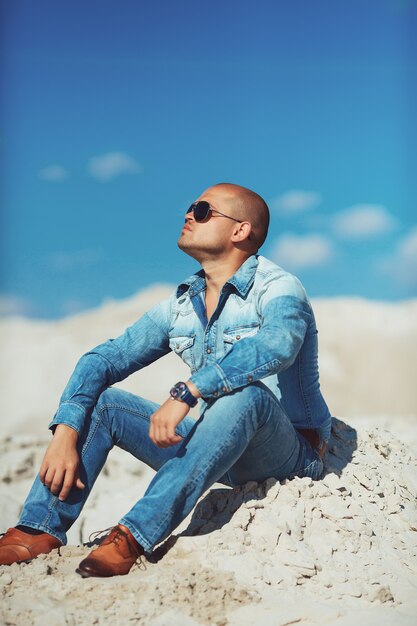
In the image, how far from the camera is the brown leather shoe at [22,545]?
9.84 ft

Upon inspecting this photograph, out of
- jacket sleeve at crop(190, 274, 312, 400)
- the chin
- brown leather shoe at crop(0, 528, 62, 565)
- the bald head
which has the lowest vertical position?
brown leather shoe at crop(0, 528, 62, 565)

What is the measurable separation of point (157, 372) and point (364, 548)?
1282cm

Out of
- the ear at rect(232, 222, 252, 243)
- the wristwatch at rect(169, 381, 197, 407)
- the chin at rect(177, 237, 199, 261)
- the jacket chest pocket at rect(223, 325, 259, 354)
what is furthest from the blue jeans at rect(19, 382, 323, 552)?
the ear at rect(232, 222, 252, 243)

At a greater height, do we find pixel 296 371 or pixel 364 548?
pixel 296 371

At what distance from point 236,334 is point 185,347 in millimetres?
301

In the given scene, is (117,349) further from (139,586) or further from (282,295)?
(139,586)

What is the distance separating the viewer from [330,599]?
2875mm

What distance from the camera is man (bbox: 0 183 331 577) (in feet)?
9.30

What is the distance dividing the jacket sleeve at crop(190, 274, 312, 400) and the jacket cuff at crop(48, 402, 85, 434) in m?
0.64

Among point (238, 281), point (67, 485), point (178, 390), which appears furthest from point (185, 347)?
point (67, 485)

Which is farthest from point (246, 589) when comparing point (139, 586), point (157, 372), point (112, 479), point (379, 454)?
point (157, 372)

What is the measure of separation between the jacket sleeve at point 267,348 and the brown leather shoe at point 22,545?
3.10ft

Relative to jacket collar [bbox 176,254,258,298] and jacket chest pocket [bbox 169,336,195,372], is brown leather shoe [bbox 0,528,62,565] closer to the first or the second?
jacket chest pocket [bbox 169,336,195,372]

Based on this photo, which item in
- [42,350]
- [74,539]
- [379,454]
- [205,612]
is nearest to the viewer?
[205,612]
